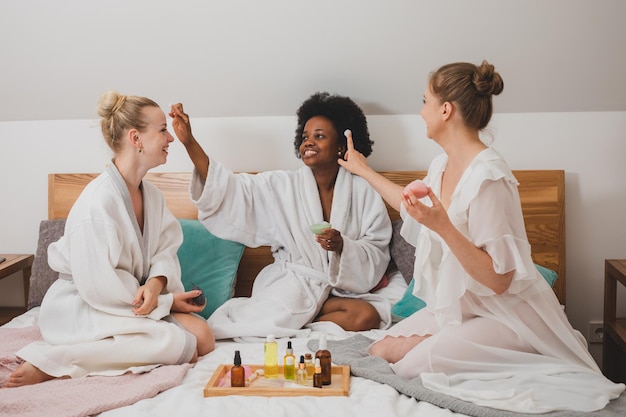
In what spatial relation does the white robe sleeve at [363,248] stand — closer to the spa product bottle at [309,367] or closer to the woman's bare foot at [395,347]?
the woman's bare foot at [395,347]

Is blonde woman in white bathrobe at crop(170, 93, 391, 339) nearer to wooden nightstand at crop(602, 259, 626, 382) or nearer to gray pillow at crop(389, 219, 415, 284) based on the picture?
gray pillow at crop(389, 219, 415, 284)

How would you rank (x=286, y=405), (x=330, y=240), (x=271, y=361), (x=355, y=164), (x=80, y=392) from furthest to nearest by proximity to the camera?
(x=330, y=240), (x=355, y=164), (x=271, y=361), (x=80, y=392), (x=286, y=405)

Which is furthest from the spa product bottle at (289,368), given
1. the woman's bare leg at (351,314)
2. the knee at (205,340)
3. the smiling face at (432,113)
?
the smiling face at (432,113)

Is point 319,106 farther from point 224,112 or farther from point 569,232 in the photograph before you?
point 569,232

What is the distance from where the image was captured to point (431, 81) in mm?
2076

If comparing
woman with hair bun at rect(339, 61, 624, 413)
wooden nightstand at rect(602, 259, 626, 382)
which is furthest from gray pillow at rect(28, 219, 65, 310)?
wooden nightstand at rect(602, 259, 626, 382)

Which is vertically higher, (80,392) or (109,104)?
(109,104)

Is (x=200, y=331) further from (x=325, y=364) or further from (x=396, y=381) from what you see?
(x=396, y=381)

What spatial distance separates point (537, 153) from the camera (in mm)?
3057

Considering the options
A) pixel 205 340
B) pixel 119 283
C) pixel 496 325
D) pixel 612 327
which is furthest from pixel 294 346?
pixel 612 327

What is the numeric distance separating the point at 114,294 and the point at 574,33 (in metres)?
2.07

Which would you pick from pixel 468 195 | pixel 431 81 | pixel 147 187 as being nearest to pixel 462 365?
pixel 468 195

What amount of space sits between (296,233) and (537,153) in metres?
1.17

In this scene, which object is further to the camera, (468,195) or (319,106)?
(319,106)
